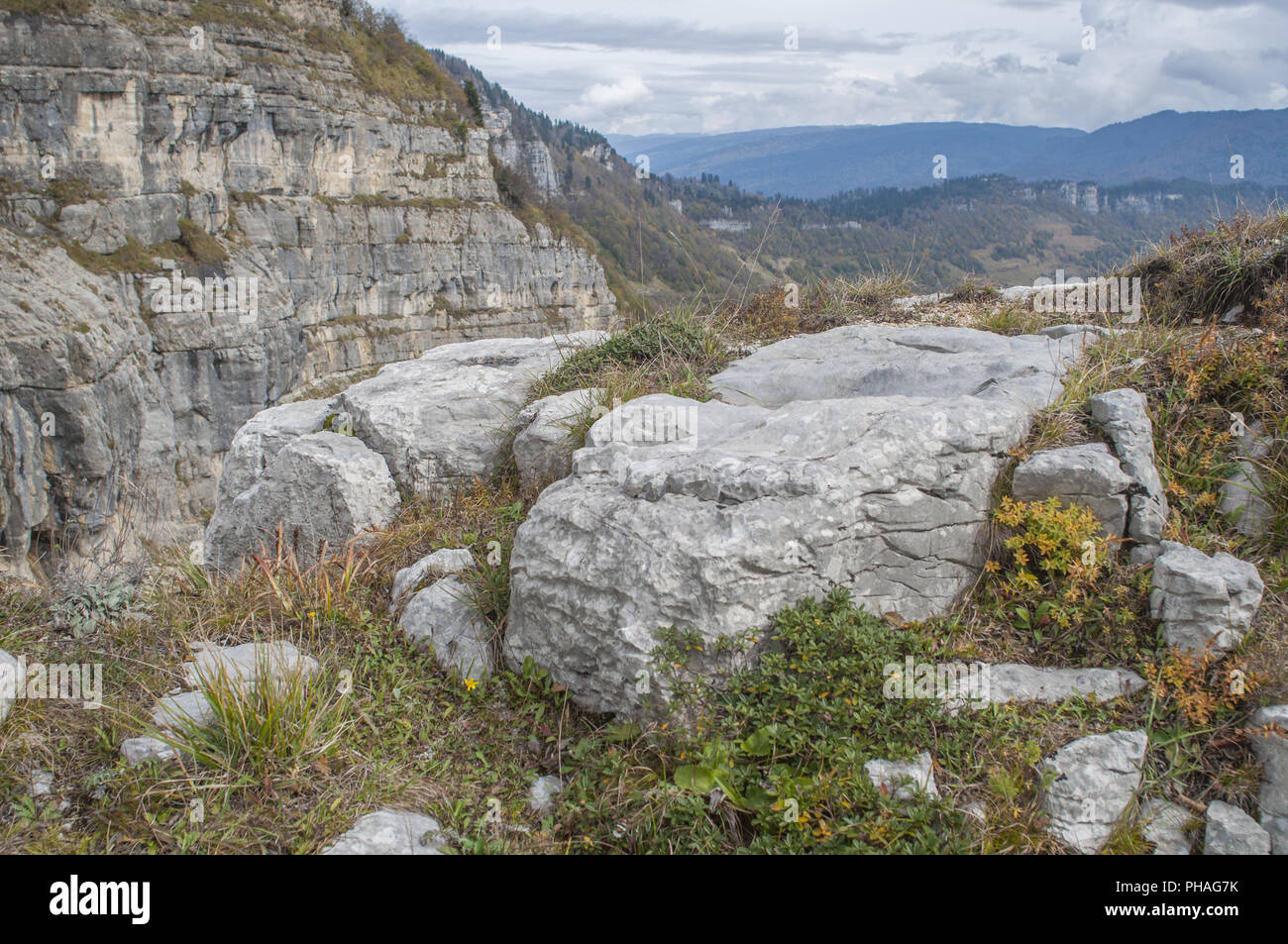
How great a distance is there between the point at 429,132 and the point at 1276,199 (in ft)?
249

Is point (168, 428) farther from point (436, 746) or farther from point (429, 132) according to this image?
point (436, 746)

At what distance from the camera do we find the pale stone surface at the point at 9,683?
482 centimetres

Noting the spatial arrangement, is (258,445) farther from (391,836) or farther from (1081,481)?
(1081,481)

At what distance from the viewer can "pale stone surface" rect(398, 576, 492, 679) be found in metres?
5.32

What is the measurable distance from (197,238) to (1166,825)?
61.0 m

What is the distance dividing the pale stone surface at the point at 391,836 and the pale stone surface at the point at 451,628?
1172mm

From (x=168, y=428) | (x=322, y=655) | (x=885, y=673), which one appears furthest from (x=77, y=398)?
(x=885, y=673)

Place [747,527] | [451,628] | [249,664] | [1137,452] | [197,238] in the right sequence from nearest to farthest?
[747,527], [249,664], [1137,452], [451,628], [197,238]

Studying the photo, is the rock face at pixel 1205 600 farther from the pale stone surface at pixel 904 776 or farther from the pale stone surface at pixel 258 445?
the pale stone surface at pixel 258 445

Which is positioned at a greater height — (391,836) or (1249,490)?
(1249,490)

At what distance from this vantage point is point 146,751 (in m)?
4.45

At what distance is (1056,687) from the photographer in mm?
4574

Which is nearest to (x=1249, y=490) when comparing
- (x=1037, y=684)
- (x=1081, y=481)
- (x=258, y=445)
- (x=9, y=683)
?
(x=1081, y=481)

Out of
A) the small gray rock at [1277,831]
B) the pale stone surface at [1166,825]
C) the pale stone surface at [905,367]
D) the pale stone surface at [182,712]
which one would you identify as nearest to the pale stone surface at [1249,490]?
the pale stone surface at [905,367]
